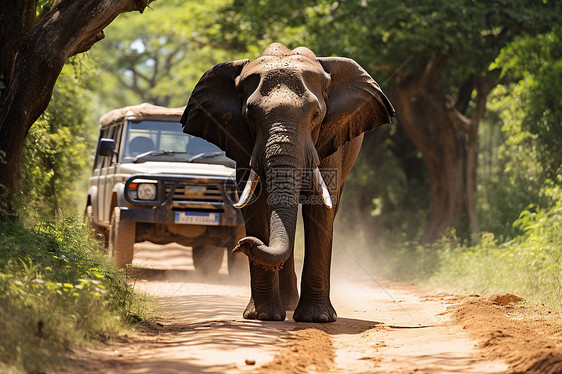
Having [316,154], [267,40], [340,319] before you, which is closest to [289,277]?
[340,319]

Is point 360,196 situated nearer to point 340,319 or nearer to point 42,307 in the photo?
point 340,319

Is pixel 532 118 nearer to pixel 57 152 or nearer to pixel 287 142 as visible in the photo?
pixel 57 152

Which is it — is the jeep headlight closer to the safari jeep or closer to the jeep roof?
the safari jeep

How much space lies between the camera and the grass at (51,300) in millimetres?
5855

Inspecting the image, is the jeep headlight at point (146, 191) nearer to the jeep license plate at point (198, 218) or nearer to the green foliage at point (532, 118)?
the jeep license plate at point (198, 218)

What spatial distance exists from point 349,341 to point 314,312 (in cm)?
120

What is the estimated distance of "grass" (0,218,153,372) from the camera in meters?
5.86

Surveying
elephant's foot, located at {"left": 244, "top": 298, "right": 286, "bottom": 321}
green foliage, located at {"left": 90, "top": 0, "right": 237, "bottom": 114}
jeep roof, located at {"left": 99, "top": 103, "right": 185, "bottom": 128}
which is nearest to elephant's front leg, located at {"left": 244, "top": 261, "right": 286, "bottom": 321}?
elephant's foot, located at {"left": 244, "top": 298, "right": 286, "bottom": 321}

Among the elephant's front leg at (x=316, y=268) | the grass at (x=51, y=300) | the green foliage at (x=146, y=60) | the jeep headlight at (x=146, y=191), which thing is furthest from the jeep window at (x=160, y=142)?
the green foliage at (x=146, y=60)

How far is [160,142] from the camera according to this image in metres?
14.2

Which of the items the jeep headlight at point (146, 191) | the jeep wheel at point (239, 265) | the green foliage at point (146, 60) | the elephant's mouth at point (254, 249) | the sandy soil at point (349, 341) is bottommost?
the sandy soil at point (349, 341)

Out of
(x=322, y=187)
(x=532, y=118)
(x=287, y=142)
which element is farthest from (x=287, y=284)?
(x=532, y=118)

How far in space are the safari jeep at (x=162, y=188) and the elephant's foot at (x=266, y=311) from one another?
3.95 meters

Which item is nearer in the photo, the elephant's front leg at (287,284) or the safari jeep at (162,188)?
the elephant's front leg at (287,284)
